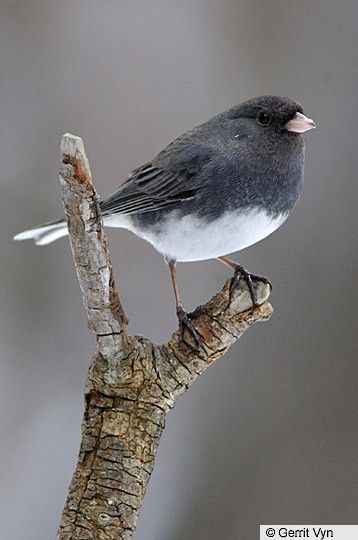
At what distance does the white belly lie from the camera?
4.54ft

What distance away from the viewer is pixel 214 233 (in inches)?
54.8

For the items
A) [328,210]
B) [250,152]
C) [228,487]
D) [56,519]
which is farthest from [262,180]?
[56,519]

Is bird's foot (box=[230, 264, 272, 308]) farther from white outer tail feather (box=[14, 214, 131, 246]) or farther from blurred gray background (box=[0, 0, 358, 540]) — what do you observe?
blurred gray background (box=[0, 0, 358, 540])

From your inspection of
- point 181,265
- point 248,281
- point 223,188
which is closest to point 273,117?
point 223,188

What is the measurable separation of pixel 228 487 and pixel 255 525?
12cm

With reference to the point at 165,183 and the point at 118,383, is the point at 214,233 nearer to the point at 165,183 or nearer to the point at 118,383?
the point at 165,183

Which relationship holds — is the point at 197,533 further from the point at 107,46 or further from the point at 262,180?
the point at 107,46

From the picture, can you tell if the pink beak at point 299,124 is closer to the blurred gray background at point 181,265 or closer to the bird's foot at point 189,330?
the bird's foot at point 189,330

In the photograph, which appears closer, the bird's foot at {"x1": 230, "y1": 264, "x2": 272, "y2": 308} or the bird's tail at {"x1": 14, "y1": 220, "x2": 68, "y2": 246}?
the bird's foot at {"x1": 230, "y1": 264, "x2": 272, "y2": 308}

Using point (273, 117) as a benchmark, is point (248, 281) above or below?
below

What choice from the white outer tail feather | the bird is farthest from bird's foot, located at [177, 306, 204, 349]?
the white outer tail feather

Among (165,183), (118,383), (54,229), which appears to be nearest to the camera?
(118,383)

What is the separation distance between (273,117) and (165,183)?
0.23m

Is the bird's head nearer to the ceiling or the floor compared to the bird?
nearer to the ceiling
